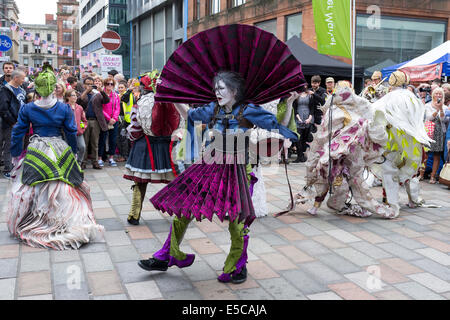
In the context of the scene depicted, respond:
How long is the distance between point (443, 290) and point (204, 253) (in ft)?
7.14

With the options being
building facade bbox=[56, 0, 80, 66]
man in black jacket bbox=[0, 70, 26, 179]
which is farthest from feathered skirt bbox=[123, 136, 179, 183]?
building facade bbox=[56, 0, 80, 66]

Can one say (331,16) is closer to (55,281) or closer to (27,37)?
(55,281)

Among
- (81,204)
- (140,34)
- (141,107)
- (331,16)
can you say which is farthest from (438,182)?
(140,34)

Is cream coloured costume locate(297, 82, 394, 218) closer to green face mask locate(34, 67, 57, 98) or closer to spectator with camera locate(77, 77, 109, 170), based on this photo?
green face mask locate(34, 67, 57, 98)

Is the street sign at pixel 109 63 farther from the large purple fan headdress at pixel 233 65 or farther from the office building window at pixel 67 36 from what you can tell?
the office building window at pixel 67 36

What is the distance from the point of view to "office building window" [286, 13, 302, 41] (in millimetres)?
20078

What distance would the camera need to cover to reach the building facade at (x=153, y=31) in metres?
34.4

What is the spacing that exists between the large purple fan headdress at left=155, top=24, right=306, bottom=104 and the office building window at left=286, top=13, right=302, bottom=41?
17087 millimetres

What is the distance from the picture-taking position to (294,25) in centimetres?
2052

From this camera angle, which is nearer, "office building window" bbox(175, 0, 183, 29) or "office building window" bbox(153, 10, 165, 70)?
"office building window" bbox(175, 0, 183, 29)

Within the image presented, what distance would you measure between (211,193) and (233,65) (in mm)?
1019

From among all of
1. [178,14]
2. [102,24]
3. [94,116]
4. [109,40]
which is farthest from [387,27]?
[102,24]

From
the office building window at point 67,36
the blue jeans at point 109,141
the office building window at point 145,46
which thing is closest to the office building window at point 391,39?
the blue jeans at point 109,141

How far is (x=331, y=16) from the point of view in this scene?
9.12 meters
